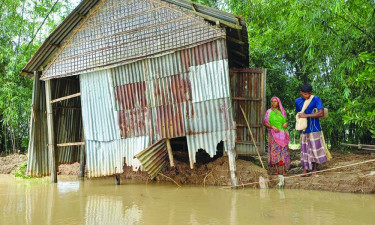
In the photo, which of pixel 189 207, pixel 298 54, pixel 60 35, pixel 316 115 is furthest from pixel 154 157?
pixel 298 54

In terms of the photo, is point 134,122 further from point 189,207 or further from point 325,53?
point 325,53

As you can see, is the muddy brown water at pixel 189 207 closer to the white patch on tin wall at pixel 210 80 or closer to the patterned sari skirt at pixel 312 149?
the patterned sari skirt at pixel 312 149

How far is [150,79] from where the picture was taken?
696 cm

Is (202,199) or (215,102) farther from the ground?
(215,102)

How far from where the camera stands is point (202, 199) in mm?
5227

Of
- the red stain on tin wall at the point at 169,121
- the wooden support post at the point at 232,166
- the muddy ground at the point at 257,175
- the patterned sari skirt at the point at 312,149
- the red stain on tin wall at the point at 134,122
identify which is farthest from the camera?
the red stain on tin wall at the point at 134,122

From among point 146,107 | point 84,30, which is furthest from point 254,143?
point 84,30

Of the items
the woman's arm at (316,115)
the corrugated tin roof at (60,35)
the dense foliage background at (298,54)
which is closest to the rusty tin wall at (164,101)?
the corrugated tin roof at (60,35)

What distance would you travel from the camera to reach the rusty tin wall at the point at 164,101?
628 centimetres

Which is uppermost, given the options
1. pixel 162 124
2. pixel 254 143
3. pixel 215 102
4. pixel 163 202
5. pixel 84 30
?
pixel 84 30

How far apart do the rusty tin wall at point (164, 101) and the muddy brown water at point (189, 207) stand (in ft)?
3.76

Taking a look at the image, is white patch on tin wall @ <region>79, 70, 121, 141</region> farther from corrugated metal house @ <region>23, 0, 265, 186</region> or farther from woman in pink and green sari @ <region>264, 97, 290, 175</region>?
woman in pink and green sari @ <region>264, 97, 290, 175</region>

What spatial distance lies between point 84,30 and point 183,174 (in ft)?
15.2

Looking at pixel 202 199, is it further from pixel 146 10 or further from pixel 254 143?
pixel 146 10
